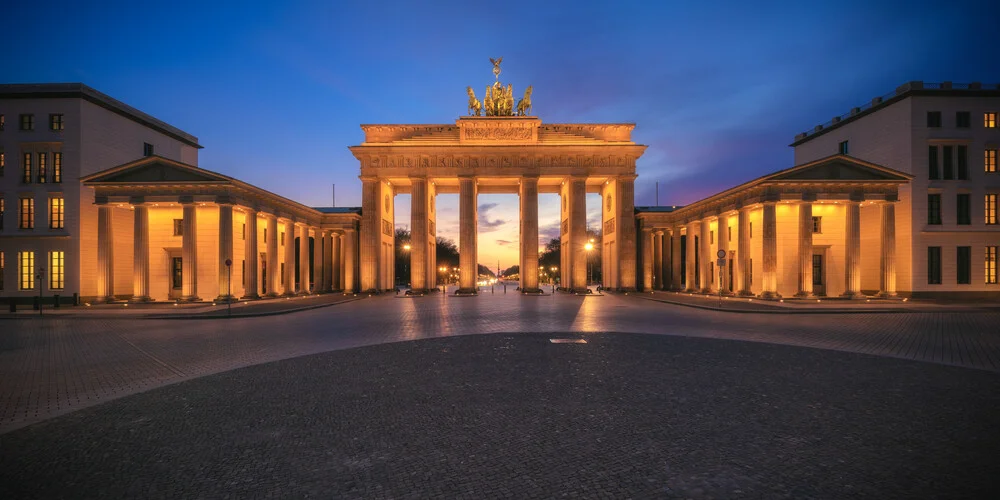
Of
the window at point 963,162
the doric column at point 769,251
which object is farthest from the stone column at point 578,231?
the window at point 963,162

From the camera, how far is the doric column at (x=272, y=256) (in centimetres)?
3806

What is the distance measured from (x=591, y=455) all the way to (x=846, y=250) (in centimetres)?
3883

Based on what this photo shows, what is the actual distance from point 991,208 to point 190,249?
63.2 meters

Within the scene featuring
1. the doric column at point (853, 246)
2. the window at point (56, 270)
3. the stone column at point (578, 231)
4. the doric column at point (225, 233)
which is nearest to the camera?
the doric column at point (225, 233)

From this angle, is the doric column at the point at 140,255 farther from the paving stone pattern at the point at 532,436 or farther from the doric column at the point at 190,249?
the paving stone pattern at the point at 532,436

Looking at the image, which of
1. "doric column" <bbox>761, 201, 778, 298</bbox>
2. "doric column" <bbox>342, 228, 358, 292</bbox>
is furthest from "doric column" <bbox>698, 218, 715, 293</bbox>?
"doric column" <bbox>342, 228, 358, 292</bbox>

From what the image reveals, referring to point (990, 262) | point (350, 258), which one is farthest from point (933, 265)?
point (350, 258)

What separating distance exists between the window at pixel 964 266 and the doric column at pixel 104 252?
2631 inches

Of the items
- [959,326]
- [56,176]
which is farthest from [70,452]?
[56,176]

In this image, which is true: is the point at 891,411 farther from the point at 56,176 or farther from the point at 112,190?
the point at 56,176

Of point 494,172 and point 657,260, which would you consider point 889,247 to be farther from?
point 494,172

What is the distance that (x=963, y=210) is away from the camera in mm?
33938

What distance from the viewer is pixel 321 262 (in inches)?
1929

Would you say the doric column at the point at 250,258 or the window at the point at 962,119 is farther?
the doric column at the point at 250,258
